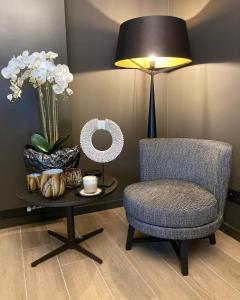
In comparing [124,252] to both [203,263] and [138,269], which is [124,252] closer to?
[138,269]

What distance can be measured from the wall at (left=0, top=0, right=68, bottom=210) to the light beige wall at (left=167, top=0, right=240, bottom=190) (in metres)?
1.01

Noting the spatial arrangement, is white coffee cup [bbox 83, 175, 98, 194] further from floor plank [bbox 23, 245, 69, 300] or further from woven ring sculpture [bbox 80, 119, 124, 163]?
floor plank [bbox 23, 245, 69, 300]

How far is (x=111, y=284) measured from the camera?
1413 mm

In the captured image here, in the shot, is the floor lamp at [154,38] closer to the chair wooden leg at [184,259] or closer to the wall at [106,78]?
the wall at [106,78]

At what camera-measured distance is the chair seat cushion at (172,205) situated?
141cm

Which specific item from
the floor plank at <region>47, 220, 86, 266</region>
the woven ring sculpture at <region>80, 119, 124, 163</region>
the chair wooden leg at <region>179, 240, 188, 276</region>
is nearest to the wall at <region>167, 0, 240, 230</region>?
the chair wooden leg at <region>179, 240, 188, 276</region>

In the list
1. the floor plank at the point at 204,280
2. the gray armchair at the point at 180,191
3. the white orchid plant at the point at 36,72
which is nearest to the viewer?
the floor plank at the point at 204,280

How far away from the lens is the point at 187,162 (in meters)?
1.81

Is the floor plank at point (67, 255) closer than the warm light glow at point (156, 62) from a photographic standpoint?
Yes

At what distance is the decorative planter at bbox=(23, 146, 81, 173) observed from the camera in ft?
5.50

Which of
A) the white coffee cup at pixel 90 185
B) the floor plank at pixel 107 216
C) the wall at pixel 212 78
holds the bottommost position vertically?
the floor plank at pixel 107 216

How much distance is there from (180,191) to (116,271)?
60 centimetres

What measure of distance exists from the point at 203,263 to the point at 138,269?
1.31ft

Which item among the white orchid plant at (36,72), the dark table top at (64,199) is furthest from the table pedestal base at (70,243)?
the white orchid plant at (36,72)
